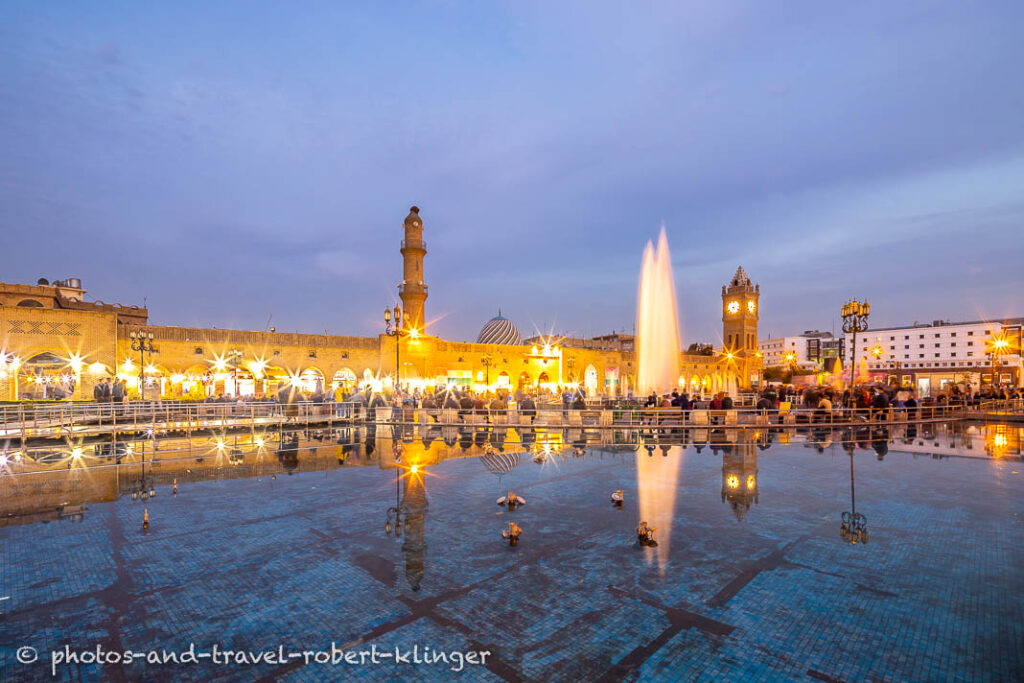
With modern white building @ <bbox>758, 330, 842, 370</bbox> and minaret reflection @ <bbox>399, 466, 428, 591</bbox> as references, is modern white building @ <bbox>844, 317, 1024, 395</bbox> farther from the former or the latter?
minaret reflection @ <bbox>399, 466, 428, 591</bbox>

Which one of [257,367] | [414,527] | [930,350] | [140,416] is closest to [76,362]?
[257,367]

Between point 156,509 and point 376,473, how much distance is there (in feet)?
11.7

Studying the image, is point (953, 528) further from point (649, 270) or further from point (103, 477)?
point (649, 270)

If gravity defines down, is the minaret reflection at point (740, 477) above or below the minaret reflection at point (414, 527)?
below

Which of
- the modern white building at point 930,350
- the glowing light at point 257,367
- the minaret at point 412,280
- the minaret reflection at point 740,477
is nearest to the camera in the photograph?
the minaret reflection at point 740,477

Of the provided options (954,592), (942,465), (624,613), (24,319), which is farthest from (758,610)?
(24,319)

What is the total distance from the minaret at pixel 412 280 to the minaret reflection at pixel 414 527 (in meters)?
27.6

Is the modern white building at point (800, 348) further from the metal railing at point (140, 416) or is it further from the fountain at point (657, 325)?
the metal railing at point (140, 416)

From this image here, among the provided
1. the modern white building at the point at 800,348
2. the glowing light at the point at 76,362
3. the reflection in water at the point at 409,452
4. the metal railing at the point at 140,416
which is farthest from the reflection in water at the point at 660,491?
the modern white building at the point at 800,348

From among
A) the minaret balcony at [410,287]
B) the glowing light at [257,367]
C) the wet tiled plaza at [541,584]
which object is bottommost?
the wet tiled plaza at [541,584]

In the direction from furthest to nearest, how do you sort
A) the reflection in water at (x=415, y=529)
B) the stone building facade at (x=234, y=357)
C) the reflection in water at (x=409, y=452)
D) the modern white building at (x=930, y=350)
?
the modern white building at (x=930, y=350)
the stone building facade at (x=234, y=357)
the reflection in water at (x=409, y=452)
the reflection in water at (x=415, y=529)

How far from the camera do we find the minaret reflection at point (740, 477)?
289 inches

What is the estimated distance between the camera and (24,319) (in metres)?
25.6

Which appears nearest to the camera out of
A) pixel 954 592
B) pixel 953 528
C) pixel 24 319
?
pixel 954 592
